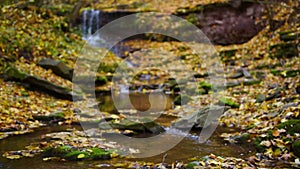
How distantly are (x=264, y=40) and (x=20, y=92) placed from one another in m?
10.5

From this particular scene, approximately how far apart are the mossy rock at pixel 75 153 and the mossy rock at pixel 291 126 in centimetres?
289

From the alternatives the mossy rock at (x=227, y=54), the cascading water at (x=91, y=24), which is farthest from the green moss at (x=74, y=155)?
the cascading water at (x=91, y=24)

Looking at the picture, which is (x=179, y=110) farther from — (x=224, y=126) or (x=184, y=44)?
(x=184, y=44)

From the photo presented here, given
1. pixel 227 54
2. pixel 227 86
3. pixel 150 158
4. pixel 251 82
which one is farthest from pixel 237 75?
pixel 150 158

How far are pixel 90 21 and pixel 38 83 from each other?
1098cm

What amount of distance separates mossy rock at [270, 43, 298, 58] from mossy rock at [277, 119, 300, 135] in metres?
7.17

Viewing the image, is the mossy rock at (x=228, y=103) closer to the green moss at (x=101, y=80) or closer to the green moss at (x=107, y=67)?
the green moss at (x=101, y=80)

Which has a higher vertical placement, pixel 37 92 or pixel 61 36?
pixel 61 36

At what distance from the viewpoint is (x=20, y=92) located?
8516 mm

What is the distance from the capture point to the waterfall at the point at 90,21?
62.3 ft

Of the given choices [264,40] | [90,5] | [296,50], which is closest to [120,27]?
[90,5]

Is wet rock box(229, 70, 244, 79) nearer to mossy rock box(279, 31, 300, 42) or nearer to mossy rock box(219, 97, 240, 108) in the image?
mossy rock box(279, 31, 300, 42)

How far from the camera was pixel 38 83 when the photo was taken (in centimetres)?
917

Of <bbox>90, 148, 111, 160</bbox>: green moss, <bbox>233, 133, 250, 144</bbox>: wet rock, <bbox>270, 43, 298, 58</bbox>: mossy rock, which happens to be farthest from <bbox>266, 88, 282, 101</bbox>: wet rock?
<bbox>90, 148, 111, 160</bbox>: green moss
